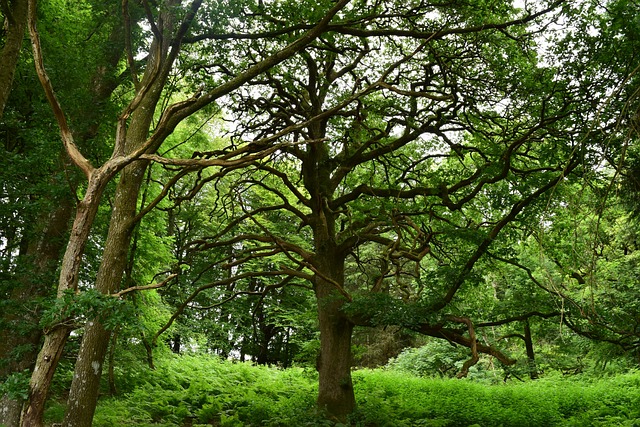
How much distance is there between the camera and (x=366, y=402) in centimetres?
1107

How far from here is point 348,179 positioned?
12148 millimetres

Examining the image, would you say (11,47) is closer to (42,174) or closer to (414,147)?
(42,174)

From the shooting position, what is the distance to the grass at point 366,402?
9.93 meters

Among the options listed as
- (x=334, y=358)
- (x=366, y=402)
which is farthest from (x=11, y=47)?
(x=366, y=402)

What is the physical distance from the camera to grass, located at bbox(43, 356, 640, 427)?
32.6 feet

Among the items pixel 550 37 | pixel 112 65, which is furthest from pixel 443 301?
pixel 112 65

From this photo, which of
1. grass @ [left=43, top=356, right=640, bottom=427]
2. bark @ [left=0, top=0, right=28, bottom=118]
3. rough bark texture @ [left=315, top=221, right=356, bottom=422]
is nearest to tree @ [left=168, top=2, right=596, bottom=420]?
rough bark texture @ [left=315, top=221, right=356, bottom=422]

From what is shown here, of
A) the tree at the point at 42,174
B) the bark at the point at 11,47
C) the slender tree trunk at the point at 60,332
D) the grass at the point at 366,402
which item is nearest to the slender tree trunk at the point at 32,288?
the tree at the point at 42,174

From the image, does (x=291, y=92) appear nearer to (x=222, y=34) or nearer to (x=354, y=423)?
(x=222, y=34)

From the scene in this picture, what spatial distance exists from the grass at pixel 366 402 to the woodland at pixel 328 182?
86 mm

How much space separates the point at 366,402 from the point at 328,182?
5050 millimetres

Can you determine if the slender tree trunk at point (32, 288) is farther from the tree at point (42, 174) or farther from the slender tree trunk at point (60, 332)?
the slender tree trunk at point (60, 332)

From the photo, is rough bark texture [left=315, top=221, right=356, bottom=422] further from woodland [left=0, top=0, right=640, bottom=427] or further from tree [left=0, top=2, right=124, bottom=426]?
tree [left=0, top=2, right=124, bottom=426]

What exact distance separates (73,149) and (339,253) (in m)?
7.37
